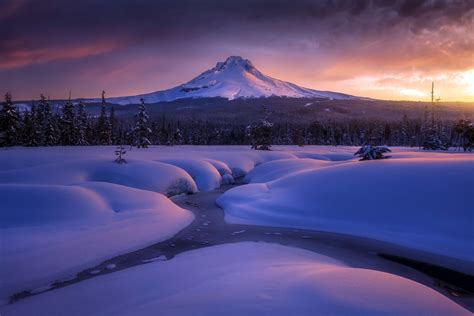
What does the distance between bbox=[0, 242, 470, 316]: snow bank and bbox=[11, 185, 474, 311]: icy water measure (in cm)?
118

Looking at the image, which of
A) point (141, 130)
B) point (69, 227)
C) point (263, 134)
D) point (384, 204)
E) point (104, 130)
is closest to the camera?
point (69, 227)

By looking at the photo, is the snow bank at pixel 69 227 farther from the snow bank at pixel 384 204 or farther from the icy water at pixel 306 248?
the snow bank at pixel 384 204

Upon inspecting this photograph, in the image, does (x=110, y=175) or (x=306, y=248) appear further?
(x=110, y=175)

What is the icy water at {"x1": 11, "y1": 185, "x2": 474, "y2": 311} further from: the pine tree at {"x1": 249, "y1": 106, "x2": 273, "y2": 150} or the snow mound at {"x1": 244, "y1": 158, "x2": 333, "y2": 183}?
the pine tree at {"x1": 249, "y1": 106, "x2": 273, "y2": 150}

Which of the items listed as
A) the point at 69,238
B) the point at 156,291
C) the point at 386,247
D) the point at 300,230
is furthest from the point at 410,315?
the point at 69,238

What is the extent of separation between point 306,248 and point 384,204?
15.6 feet

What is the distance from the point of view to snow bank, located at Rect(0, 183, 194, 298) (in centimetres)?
903

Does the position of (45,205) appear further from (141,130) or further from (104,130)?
(104,130)

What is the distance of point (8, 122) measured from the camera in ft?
141

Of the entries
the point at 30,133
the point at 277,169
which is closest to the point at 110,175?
the point at 277,169

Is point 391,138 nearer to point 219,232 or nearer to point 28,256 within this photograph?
point 219,232

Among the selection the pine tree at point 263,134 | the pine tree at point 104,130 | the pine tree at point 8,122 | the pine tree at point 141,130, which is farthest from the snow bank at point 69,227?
the pine tree at point 104,130

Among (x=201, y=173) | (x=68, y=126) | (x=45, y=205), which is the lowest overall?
(x=201, y=173)

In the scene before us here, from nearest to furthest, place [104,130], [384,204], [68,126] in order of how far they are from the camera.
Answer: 1. [384,204]
2. [68,126]
3. [104,130]
